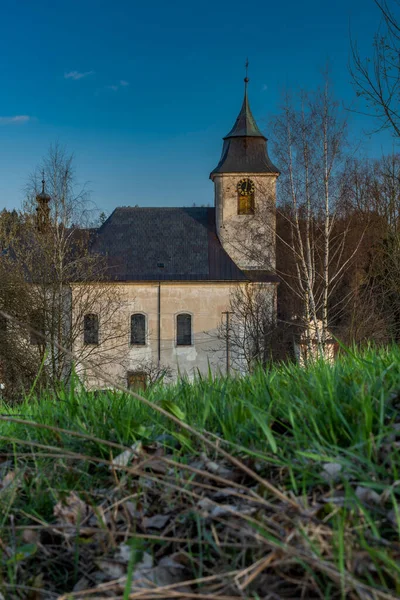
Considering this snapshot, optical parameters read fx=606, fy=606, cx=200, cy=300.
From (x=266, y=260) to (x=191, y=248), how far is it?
39.3 ft

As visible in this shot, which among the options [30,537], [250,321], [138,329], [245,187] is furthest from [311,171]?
[30,537]

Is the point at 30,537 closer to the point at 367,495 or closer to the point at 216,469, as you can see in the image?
the point at 216,469

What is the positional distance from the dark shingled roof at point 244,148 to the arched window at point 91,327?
11408 millimetres

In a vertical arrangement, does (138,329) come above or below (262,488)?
below

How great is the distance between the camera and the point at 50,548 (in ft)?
7.50

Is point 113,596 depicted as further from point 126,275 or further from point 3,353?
point 126,275

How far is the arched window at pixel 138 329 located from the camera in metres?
34.2

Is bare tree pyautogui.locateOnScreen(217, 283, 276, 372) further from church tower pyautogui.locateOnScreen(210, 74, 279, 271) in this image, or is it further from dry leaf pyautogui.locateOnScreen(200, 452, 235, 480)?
dry leaf pyautogui.locateOnScreen(200, 452, 235, 480)

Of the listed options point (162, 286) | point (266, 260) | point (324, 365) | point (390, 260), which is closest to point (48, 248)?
point (266, 260)

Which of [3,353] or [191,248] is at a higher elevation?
[191,248]

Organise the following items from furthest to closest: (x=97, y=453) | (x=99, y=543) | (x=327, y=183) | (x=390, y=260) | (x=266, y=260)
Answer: (x=390, y=260), (x=266, y=260), (x=327, y=183), (x=97, y=453), (x=99, y=543)

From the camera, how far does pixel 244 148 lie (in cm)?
3388

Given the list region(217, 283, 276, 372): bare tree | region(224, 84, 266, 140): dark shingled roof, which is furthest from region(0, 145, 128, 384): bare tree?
region(224, 84, 266, 140): dark shingled roof

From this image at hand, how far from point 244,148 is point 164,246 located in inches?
283
